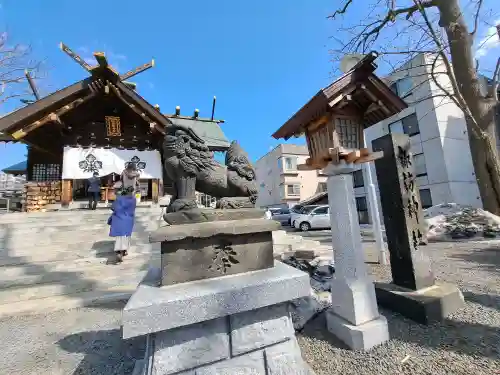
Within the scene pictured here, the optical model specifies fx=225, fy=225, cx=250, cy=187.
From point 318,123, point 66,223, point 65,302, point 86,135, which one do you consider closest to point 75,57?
point 86,135

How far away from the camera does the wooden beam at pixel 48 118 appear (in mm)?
8225

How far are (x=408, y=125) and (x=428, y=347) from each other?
19.3 m

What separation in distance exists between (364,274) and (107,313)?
4006 millimetres

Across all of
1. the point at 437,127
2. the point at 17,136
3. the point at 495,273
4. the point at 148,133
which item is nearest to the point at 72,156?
the point at 17,136

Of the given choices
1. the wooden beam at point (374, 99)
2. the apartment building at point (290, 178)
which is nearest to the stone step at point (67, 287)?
the wooden beam at point (374, 99)

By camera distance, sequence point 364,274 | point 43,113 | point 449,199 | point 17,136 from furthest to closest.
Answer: point 449,199
point 43,113
point 17,136
point 364,274

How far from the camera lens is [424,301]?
2959mm

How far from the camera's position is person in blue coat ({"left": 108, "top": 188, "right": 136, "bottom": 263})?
5387mm

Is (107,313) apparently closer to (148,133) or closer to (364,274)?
(364,274)

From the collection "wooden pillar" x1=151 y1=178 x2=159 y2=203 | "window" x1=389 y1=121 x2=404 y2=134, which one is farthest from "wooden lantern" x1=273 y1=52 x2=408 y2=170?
"window" x1=389 y1=121 x2=404 y2=134

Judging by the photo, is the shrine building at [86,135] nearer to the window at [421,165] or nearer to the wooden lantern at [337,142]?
the wooden lantern at [337,142]

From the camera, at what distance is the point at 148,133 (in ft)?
35.2

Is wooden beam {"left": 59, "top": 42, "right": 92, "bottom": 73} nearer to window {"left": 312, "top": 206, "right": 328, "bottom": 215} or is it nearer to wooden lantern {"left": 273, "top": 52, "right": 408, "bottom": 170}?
wooden lantern {"left": 273, "top": 52, "right": 408, "bottom": 170}

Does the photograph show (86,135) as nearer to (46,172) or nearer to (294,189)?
(46,172)
